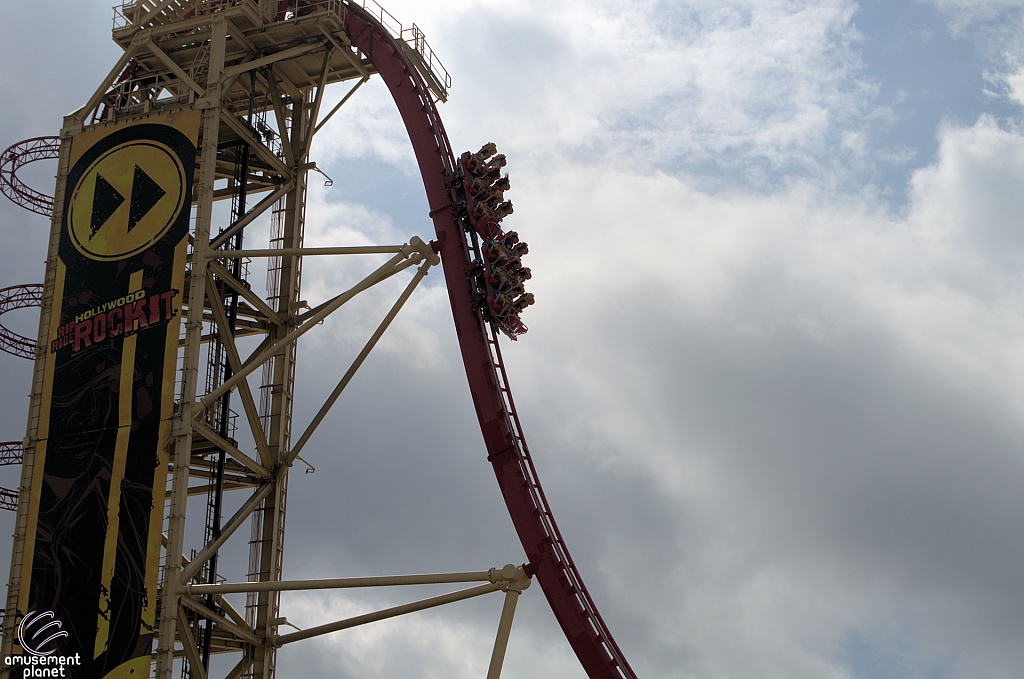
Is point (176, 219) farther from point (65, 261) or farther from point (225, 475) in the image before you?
point (225, 475)

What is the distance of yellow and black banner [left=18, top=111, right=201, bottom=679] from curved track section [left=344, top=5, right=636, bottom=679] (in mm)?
5663

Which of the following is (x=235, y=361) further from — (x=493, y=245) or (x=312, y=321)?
(x=493, y=245)

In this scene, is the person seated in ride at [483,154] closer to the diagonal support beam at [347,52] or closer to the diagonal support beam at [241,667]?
the diagonal support beam at [347,52]

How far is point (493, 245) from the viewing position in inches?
1209

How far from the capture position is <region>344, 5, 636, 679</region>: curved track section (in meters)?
27.9

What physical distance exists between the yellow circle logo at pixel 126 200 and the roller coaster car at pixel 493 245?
7152 millimetres

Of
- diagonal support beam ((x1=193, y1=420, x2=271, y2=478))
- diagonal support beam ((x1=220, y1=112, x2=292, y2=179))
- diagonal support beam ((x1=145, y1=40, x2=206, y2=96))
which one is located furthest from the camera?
diagonal support beam ((x1=220, y1=112, x2=292, y2=179))

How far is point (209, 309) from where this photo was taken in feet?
109

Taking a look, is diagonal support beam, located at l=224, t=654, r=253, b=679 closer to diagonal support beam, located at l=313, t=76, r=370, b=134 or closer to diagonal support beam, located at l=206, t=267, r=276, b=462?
diagonal support beam, located at l=206, t=267, r=276, b=462

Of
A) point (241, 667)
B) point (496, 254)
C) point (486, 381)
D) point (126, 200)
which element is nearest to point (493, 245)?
point (496, 254)

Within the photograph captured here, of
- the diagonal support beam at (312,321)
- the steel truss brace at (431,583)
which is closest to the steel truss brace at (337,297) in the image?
the diagonal support beam at (312,321)

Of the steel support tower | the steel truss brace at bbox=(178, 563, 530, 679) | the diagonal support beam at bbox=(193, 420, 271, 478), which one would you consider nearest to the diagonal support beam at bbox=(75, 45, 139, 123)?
the steel support tower

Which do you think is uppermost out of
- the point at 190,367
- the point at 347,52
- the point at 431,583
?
the point at 347,52

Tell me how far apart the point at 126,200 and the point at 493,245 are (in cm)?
926
